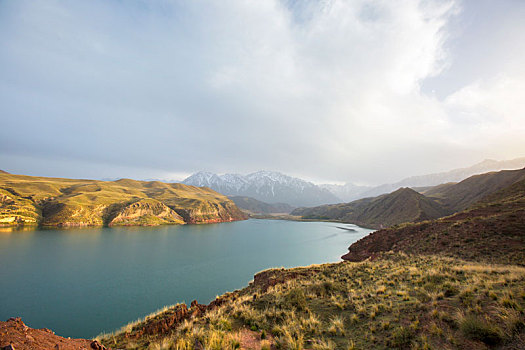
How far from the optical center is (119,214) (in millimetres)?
84500

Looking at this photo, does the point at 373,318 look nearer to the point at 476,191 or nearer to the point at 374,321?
the point at 374,321

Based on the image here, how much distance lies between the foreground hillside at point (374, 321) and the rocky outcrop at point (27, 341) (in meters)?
2.29

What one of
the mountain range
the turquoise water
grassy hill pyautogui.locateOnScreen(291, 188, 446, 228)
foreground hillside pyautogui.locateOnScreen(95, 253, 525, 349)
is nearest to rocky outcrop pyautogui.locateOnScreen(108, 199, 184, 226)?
the turquoise water

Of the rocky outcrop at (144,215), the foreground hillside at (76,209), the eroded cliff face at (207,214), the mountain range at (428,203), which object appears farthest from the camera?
the eroded cliff face at (207,214)

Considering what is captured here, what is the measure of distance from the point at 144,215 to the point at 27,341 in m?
102

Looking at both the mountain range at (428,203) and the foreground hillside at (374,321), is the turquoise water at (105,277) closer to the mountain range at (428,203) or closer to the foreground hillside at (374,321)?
the foreground hillside at (374,321)

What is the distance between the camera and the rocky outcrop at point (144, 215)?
8400 centimetres

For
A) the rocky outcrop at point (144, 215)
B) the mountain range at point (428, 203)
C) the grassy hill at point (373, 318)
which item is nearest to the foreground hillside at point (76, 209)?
the rocky outcrop at point (144, 215)

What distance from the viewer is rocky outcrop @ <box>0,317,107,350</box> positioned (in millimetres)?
5309

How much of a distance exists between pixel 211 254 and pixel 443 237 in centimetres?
3871

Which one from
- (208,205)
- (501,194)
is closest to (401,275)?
(501,194)

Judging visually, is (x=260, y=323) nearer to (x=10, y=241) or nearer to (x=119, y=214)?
(x=10, y=241)

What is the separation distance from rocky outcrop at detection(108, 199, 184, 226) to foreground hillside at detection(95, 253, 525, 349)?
88707mm

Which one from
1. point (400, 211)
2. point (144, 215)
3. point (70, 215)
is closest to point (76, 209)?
point (70, 215)
